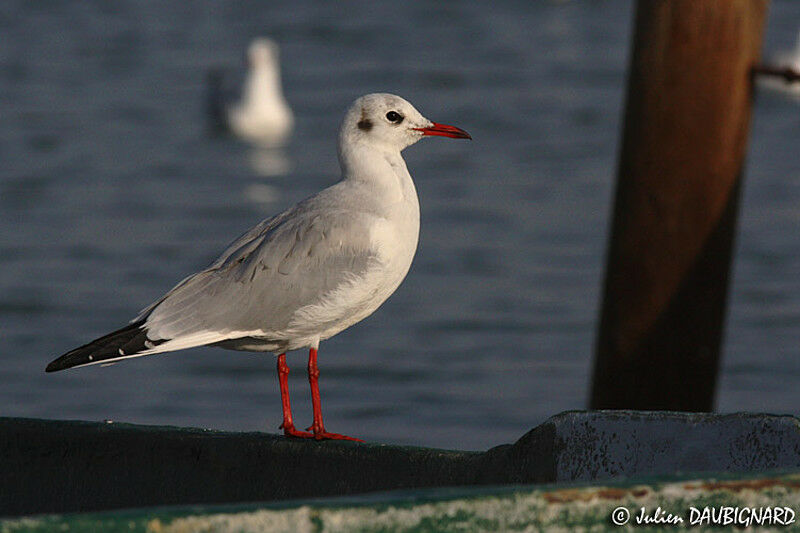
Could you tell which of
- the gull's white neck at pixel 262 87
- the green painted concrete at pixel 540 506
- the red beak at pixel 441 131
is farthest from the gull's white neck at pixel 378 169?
the gull's white neck at pixel 262 87

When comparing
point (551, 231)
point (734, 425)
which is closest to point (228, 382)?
point (551, 231)

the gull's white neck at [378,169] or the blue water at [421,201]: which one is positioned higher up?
the gull's white neck at [378,169]

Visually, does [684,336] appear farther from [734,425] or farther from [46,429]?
[46,429]

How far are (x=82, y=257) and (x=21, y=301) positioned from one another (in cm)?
91

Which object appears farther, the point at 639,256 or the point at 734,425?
the point at 639,256

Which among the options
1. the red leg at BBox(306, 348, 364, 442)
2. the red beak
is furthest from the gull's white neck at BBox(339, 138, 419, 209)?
the red leg at BBox(306, 348, 364, 442)

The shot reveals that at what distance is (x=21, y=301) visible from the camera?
1046 cm

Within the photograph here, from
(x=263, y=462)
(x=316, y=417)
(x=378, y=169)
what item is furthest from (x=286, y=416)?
(x=378, y=169)

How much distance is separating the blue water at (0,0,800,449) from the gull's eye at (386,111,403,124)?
3.36 meters

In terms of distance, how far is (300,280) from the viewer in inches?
178

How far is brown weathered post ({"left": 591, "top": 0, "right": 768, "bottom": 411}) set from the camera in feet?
18.9

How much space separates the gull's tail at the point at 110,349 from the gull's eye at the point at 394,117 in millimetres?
1074

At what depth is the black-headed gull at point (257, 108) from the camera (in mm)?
15680

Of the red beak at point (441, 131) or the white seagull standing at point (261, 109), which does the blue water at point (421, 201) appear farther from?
the red beak at point (441, 131)
